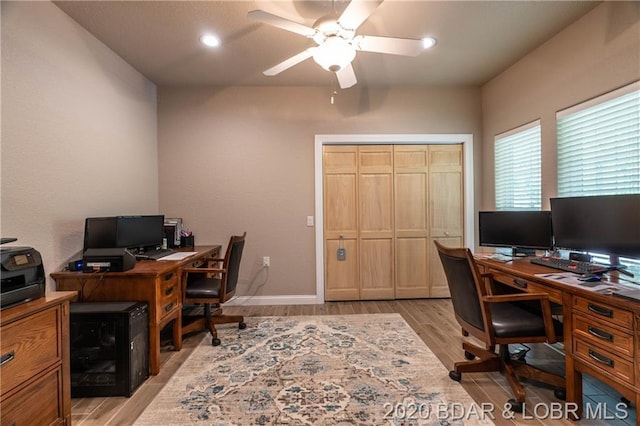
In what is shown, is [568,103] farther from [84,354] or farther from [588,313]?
[84,354]

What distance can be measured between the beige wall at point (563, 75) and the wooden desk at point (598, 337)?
1.41 metres

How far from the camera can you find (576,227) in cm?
212

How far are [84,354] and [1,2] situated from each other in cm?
234

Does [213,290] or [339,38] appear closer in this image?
[339,38]

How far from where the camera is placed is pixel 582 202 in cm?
208

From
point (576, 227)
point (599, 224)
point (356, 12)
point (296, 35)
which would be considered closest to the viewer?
point (356, 12)

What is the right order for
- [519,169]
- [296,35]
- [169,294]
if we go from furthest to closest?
[519,169] → [296,35] → [169,294]

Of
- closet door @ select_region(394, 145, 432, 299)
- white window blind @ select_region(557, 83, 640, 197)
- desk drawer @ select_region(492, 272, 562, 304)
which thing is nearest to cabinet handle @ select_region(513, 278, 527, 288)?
desk drawer @ select_region(492, 272, 562, 304)

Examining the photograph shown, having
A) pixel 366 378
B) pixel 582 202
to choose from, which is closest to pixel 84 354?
pixel 366 378

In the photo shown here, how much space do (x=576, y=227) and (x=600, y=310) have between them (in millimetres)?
819

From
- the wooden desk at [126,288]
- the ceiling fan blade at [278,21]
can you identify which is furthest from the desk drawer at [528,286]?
the wooden desk at [126,288]

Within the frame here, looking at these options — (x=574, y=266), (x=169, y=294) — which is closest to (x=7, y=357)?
(x=169, y=294)

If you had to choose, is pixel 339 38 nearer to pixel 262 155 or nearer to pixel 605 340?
pixel 262 155

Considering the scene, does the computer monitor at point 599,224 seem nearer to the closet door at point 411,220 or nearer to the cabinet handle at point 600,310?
the cabinet handle at point 600,310
